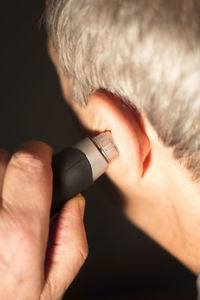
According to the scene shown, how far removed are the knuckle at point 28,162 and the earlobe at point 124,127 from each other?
0.40ft

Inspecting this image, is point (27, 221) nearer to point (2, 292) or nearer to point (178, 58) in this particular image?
point (2, 292)

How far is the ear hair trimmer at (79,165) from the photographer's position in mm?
529

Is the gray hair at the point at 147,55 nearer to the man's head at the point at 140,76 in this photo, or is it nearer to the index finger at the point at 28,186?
the man's head at the point at 140,76

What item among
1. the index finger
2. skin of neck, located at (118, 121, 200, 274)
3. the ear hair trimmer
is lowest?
skin of neck, located at (118, 121, 200, 274)

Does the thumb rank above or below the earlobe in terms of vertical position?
below

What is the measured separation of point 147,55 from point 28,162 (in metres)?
0.25

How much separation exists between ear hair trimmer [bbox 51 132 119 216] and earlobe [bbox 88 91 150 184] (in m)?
0.03

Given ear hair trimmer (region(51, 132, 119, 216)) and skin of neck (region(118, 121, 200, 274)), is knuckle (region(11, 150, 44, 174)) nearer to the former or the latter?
ear hair trimmer (region(51, 132, 119, 216))

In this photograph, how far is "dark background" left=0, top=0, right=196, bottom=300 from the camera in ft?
2.74

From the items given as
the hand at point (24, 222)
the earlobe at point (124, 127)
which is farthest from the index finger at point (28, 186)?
the earlobe at point (124, 127)

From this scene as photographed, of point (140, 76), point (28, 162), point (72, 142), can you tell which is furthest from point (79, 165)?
point (72, 142)

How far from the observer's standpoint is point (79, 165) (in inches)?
20.8

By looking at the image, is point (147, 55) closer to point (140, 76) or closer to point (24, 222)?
point (140, 76)

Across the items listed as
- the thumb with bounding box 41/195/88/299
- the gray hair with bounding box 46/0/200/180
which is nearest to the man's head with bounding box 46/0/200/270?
the gray hair with bounding box 46/0/200/180
